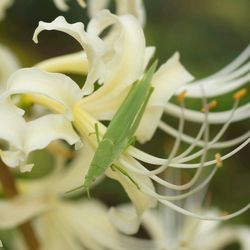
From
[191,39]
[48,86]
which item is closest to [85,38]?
[48,86]

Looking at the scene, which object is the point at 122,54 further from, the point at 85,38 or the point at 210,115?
the point at 210,115

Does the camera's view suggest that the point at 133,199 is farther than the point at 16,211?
No

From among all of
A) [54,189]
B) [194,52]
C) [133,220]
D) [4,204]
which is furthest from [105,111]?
[194,52]

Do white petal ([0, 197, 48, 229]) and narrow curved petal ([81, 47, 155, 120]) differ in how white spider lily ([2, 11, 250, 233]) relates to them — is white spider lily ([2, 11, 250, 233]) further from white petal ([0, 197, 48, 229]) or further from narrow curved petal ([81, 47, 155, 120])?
white petal ([0, 197, 48, 229])

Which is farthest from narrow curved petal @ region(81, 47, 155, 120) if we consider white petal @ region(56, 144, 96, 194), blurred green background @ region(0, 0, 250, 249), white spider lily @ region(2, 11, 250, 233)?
blurred green background @ region(0, 0, 250, 249)

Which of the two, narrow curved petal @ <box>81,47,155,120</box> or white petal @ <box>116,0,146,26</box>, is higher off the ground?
white petal @ <box>116,0,146,26</box>

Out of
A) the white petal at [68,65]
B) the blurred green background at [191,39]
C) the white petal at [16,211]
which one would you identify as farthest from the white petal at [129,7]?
the blurred green background at [191,39]
